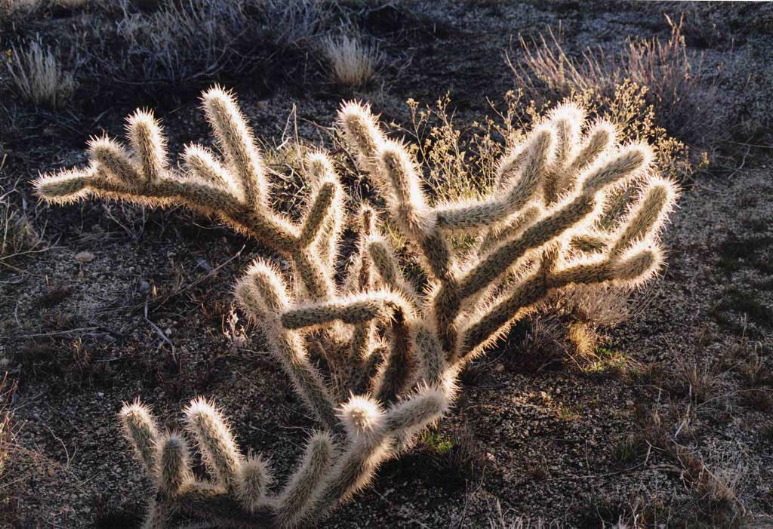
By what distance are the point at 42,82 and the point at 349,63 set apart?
8.86ft

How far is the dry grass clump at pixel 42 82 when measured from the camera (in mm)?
6059

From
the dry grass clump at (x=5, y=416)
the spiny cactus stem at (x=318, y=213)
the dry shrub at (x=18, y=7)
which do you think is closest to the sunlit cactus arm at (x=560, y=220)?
the spiny cactus stem at (x=318, y=213)

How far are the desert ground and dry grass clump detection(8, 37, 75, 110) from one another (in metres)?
0.08

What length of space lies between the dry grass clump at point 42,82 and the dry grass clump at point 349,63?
2.39 meters

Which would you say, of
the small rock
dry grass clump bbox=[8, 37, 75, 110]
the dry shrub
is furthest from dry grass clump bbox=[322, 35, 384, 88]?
the dry shrub

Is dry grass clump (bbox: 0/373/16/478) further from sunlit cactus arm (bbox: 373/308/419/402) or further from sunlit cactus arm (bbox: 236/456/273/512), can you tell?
sunlit cactus arm (bbox: 373/308/419/402)

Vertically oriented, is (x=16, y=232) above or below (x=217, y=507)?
above

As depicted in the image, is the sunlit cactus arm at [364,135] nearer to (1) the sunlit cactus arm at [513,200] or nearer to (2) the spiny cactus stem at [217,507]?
(1) the sunlit cactus arm at [513,200]

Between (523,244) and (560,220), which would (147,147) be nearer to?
(523,244)

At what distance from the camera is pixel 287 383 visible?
425 cm

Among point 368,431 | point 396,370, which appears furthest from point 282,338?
point 368,431

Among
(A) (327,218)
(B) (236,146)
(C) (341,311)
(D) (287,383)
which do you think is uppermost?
(B) (236,146)

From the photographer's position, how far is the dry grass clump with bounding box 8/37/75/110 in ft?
19.9

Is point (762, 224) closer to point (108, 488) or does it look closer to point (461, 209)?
point (461, 209)
